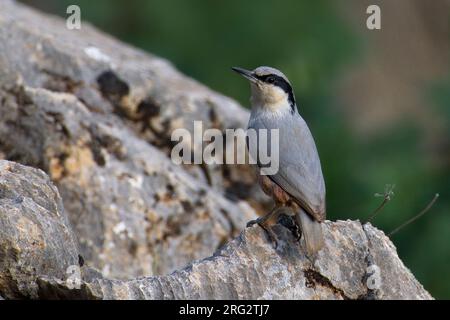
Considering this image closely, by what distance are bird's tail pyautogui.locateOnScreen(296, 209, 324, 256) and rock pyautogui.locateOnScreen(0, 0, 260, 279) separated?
196cm

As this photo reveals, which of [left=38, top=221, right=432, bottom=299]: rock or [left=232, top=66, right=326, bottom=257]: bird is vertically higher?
[left=232, top=66, right=326, bottom=257]: bird

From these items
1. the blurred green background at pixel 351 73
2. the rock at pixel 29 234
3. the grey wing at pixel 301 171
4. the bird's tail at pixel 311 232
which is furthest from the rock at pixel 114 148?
the blurred green background at pixel 351 73

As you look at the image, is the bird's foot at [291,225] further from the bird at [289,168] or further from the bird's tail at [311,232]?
the bird's tail at [311,232]

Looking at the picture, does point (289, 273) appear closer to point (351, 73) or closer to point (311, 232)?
point (311, 232)

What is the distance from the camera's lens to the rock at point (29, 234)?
19.5 ft

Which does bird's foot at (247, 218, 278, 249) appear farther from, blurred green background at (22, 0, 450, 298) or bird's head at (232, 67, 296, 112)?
blurred green background at (22, 0, 450, 298)

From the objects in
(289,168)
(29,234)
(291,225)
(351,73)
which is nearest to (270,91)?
(289,168)

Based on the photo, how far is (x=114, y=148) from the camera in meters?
8.27

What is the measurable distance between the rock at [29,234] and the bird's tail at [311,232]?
1390mm

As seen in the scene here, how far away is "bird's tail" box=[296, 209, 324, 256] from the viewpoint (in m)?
6.25

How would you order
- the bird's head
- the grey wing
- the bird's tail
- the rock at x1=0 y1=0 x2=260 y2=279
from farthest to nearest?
the rock at x1=0 y1=0 x2=260 y2=279 < the bird's head < the grey wing < the bird's tail

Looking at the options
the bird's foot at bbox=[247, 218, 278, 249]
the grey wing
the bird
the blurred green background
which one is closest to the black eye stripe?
the bird

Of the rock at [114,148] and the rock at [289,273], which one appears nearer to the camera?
the rock at [289,273]

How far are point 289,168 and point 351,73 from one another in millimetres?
9226
